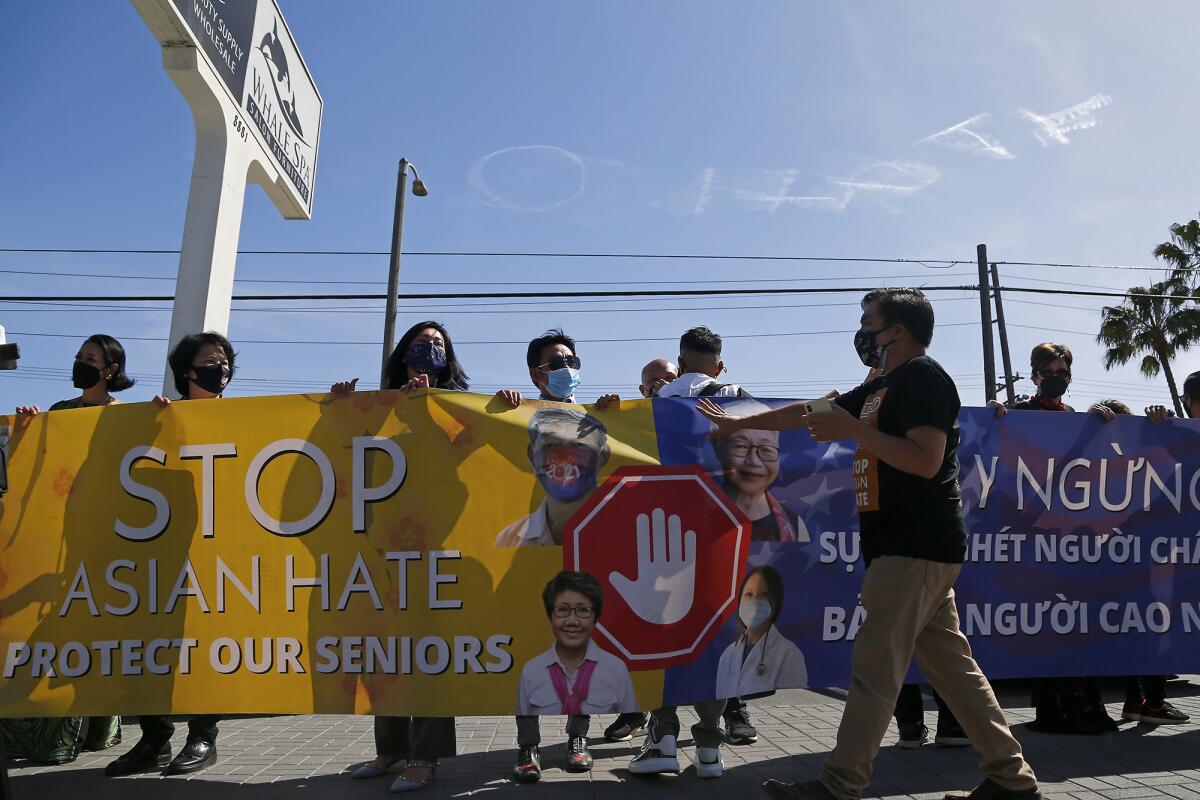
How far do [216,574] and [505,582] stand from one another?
4.29 feet

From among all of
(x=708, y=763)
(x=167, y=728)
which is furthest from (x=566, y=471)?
(x=167, y=728)

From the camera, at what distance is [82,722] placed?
4.41 metres

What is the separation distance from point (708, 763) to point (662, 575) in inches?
32.1

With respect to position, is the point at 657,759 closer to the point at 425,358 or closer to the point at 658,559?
the point at 658,559

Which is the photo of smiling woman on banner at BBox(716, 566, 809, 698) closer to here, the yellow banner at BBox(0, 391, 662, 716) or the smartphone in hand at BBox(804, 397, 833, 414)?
the yellow banner at BBox(0, 391, 662, 716)

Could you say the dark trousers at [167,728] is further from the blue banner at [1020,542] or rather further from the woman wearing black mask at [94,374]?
the blue banner at [1020,542]

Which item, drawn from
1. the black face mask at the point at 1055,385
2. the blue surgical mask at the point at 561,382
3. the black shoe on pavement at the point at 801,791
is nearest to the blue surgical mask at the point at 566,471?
the blue surgical mask at the point at 561,382

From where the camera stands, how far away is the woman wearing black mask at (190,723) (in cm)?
398

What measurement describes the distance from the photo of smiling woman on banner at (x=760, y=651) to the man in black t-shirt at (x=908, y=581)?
0.80 metres

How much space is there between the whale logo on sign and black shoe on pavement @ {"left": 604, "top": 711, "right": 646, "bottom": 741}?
24.3ft

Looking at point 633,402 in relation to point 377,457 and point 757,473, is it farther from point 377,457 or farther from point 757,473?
point 377,457

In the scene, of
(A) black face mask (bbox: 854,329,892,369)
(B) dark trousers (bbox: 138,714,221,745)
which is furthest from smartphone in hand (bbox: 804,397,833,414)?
(B) dark trousers (bbox: 138,714,221,745)

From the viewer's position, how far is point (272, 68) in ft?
29.9

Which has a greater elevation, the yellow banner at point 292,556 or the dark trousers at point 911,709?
the yellow banner at point 292,556
